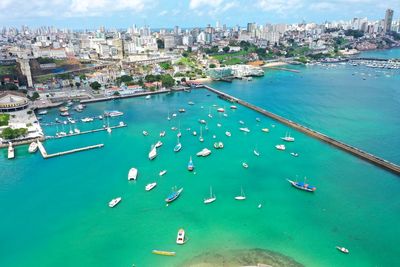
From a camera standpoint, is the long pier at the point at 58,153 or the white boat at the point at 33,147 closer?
the long pier at the point at 58,153

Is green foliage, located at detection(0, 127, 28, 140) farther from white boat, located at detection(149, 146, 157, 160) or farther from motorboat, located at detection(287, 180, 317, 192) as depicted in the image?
motorboat, located at detection(287, 180, 317, 192)

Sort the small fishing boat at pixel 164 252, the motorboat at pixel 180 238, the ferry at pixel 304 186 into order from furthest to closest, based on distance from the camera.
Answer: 1. the ferry at pixel 304 186
2. the motorboat at pixel 180 238
3. the small fishing boat at pixel 164 252

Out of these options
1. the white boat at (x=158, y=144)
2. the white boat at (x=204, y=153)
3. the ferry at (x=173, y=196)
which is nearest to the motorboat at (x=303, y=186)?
the white boat at (x=204, y=153)

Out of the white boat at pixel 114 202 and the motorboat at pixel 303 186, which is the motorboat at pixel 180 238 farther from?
the motorboat at pixel 303 186

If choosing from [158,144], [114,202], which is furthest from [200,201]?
[158,144]

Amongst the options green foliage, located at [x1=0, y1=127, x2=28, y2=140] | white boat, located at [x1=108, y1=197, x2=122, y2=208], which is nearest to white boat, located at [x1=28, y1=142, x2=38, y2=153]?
green foliage, located at [x1=0, y1=127, x2=28, y2=140]

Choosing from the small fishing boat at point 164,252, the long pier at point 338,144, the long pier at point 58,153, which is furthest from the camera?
the long pier at point 58,153

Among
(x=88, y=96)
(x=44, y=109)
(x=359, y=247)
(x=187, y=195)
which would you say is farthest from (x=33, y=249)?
(x=88, y=96)

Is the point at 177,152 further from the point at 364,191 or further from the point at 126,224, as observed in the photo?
the point at 364,191
